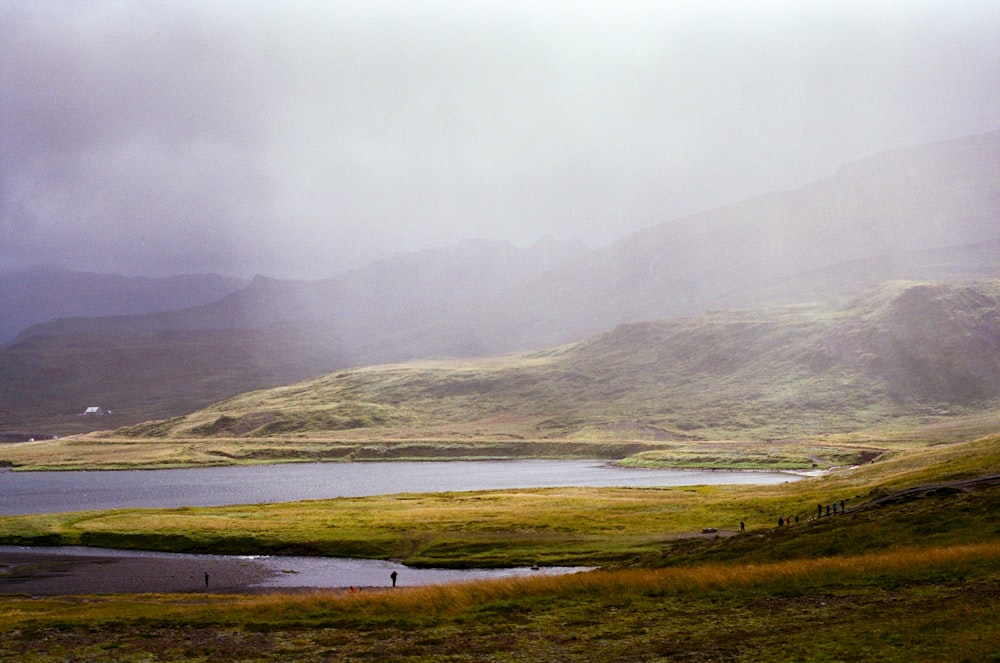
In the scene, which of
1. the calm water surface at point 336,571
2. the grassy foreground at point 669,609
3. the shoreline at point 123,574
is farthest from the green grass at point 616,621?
the calm water surface at point 336,571

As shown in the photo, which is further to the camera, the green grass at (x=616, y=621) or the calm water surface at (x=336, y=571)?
the calm water surface at (x=336, y=571)

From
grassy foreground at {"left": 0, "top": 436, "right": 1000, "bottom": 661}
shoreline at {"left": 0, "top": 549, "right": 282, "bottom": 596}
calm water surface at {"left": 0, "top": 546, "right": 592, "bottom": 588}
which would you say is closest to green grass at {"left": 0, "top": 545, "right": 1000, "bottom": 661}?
grassy foreground at {"left": 0, "top": 436, "right": 1000, "bottom": 661}

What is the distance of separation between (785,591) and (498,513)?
69.4 metres

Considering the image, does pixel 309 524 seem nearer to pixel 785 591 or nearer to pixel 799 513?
pixel 799 513

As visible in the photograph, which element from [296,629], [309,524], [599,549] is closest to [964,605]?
[296,629]

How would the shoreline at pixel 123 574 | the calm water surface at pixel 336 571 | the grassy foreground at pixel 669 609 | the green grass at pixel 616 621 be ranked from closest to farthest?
1. the green grass at pixel 616 621
2. the grassy foreground at pixel 669 609
3. the shoreline at pixel 123 574
4. the calm water surface at pixel 336 571

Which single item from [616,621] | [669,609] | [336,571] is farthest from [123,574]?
[669,609]

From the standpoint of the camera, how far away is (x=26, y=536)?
4218 inches

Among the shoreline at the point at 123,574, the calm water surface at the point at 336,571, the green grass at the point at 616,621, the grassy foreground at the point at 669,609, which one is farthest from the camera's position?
the calm water surface at the point at 336,571

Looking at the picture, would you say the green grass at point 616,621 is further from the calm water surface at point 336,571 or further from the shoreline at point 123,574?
the calm water surface at point 336,571

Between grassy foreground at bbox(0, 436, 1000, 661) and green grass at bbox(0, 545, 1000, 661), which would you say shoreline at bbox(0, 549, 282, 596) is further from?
green grass at bbox(0, 545, 1000, 661)

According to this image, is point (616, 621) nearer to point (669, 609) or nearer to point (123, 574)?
point (669, 609)

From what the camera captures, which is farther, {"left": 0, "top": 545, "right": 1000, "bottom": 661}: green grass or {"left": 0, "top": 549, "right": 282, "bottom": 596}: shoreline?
{"left": 0, "top": 549, "right": 282, "bottom": 596}: shoreline

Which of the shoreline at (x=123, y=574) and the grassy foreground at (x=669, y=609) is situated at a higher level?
the grassy foreground at (x=669, y=609)
